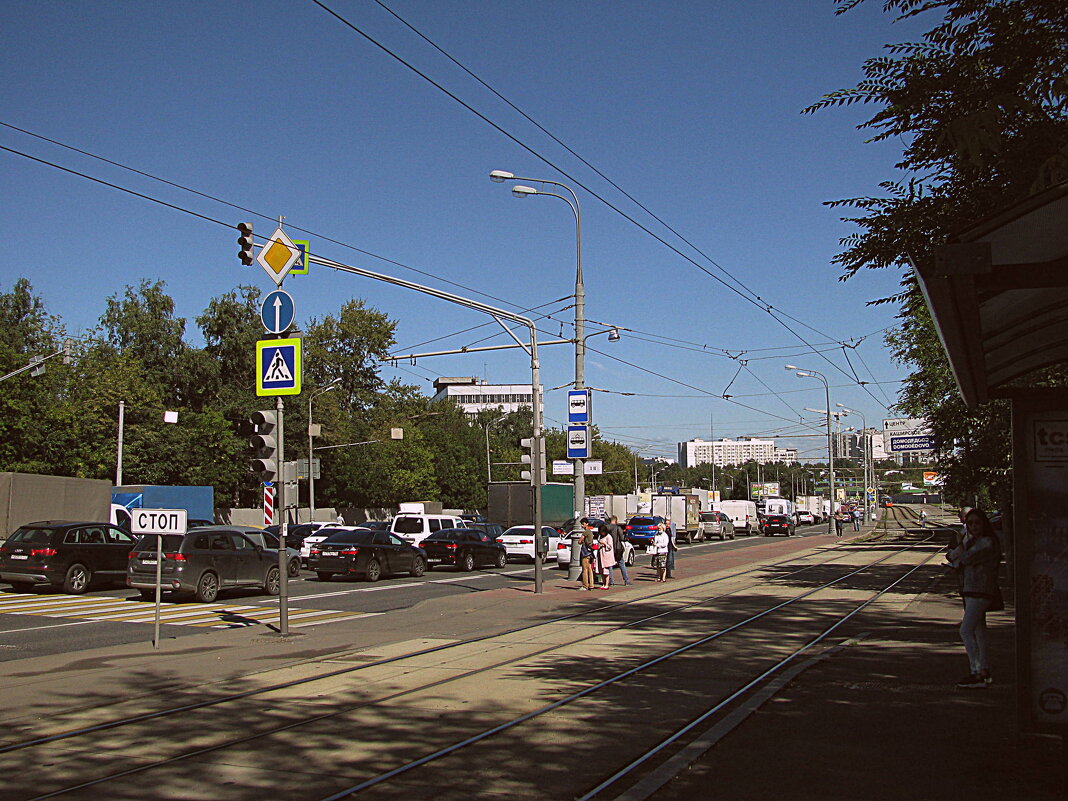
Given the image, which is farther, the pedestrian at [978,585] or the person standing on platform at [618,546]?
the person standing on platform at [618,546]

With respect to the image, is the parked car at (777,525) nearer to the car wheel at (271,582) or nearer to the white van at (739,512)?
the white van at (739,512)

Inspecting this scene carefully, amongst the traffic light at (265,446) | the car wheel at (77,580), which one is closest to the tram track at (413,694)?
the traffic light at (265,446)

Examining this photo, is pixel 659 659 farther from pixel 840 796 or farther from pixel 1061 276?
pixel 1061 276

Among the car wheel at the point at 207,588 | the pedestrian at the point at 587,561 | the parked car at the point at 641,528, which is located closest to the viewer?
the car wheel at the point at 207,588

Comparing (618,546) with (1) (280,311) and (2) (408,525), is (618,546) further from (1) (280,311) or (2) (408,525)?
(2) (408,525)

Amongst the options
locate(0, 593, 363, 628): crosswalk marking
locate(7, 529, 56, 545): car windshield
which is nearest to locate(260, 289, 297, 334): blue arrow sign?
locate(0, 593, 363, 628): crosswalk marking

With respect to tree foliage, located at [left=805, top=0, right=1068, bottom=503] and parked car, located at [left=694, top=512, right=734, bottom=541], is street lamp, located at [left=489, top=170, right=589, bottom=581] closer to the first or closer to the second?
tree foliage, located at [left=805, top=0, right=1068, bottom=503]

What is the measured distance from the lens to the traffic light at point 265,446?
576 inches

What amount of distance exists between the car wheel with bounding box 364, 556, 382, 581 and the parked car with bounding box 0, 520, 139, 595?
21.7 feet

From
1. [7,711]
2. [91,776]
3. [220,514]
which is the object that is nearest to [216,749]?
[91,776]

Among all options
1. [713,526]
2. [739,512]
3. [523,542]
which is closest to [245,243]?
[523,542]

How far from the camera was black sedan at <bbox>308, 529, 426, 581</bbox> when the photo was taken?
27812mm

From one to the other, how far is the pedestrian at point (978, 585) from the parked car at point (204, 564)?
1426 centimetres

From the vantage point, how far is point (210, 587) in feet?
70.4
